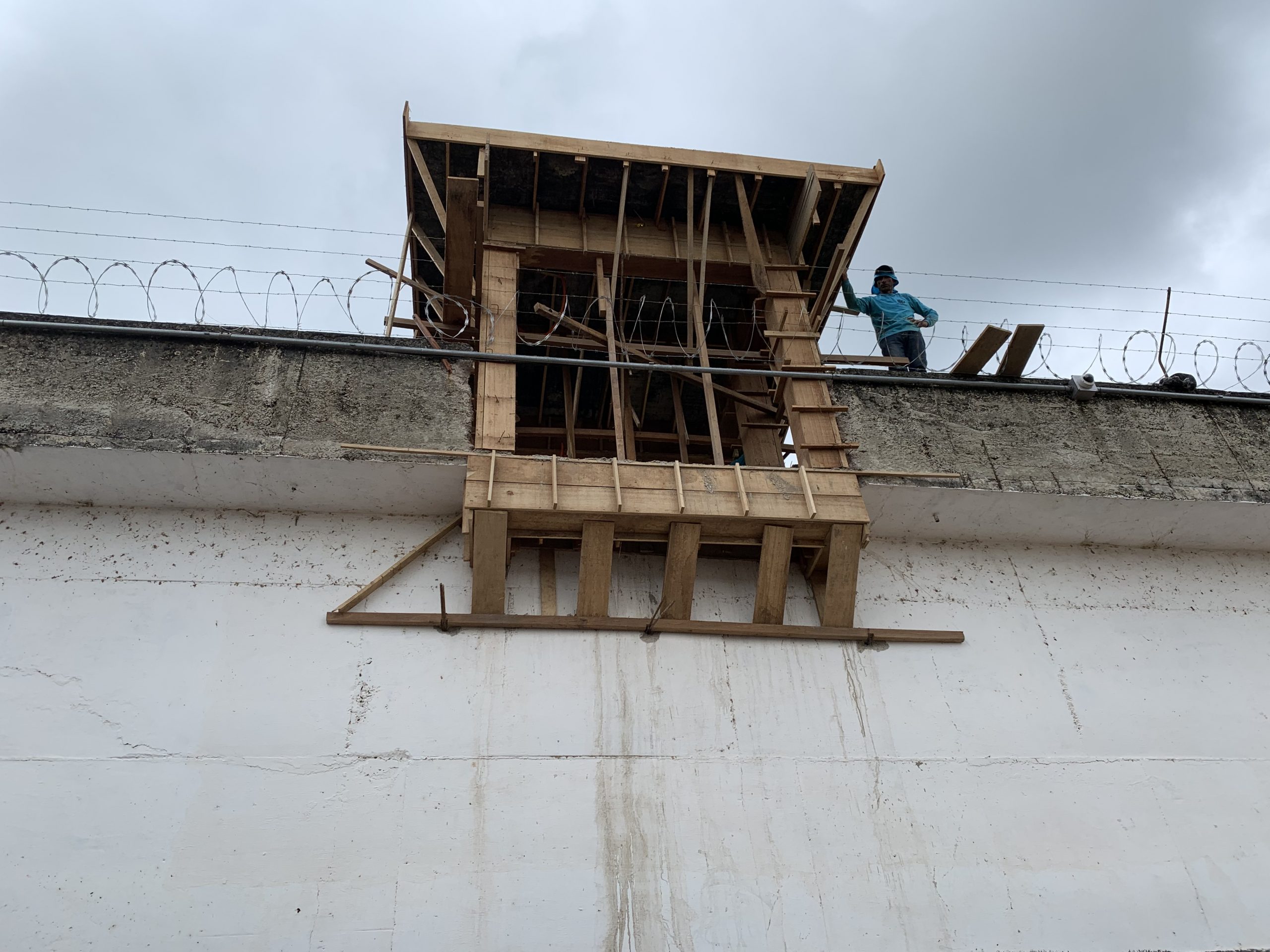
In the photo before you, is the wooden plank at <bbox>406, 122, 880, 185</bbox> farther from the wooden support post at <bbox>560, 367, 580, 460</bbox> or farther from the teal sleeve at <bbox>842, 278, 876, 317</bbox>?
the wooden support post at <bbox>560, 367, 580, 460</bbox>

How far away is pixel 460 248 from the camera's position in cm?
945

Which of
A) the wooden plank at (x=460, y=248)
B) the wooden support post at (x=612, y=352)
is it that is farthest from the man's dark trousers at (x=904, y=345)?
the wooden plank at (x=460, y=248)

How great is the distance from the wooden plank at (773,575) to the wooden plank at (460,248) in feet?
13.0

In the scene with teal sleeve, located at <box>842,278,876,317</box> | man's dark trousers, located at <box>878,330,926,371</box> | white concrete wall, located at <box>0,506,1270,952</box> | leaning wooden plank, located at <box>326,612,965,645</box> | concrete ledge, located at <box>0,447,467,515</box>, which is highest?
teal sleeve, located at <box>842,278,876,317</box>

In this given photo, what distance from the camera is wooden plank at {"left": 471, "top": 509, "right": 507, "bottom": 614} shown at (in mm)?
7812

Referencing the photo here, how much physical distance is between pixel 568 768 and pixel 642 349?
19.4ft

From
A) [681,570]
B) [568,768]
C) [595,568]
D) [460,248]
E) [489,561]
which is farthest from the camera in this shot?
[460,248]

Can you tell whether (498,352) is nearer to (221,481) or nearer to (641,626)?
(221,481)

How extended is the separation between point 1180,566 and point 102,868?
10.1 metres

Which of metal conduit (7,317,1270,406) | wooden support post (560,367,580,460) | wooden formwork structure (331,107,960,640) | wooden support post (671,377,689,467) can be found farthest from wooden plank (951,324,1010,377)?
wooden support post (560,367,580,460)

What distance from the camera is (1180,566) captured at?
960 centimetres

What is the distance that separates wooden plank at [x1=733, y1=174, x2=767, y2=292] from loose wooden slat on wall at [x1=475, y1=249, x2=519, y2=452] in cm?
267

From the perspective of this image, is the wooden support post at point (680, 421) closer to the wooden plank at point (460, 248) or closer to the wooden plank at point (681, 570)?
the wooden plank at point (460, 248)

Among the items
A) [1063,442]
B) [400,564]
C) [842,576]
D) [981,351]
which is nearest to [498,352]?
[400,564]
